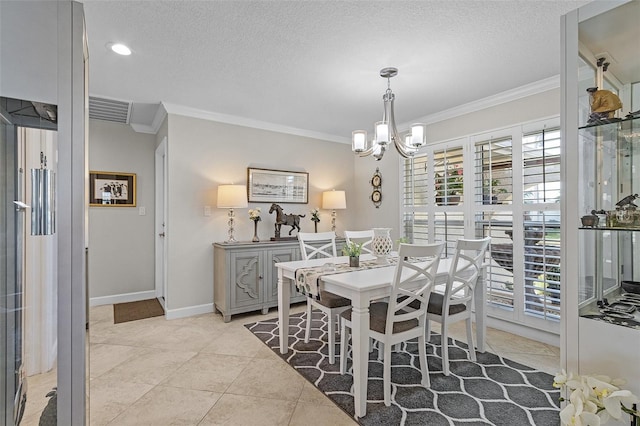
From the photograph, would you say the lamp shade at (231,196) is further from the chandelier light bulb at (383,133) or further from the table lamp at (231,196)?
the chandelier light bulb at (383,133)

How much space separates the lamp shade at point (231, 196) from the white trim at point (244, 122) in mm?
879

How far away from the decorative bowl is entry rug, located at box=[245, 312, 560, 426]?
1019mm

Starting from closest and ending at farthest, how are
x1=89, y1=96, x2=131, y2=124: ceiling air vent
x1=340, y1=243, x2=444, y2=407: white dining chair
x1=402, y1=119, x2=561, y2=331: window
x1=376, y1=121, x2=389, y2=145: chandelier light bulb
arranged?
x1=340, y1=243, x2=444, y2=407: white dining chair, x1=376, y1=121, x2=389, y2=145: chandelier light bulb, x1=402, y1=119, x2=561, y2=331: window, x1=89, y1=96, x2=131, y2=124: ceiling air vent

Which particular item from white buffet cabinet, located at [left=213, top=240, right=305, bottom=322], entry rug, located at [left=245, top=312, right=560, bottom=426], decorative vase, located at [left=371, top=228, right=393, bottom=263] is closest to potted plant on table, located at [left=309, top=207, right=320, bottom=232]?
white buffet cabinet, located at [left=213, top=240, right=305, bottom=322]

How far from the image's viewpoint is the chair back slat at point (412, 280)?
189 centimetres

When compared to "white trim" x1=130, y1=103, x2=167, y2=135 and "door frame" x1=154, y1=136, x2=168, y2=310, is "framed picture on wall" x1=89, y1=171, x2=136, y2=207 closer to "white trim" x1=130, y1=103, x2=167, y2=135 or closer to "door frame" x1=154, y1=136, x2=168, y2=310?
"door frame" x1=154, y1=136, x2=168, y2=310

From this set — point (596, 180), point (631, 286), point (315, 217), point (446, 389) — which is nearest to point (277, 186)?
point (315, 217)

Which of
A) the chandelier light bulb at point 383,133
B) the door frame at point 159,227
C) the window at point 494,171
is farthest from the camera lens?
the door frame at point 159,227

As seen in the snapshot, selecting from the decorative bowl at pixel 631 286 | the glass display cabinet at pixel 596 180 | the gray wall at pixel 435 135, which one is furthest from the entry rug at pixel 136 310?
the decorative bowl at pixel 631 286

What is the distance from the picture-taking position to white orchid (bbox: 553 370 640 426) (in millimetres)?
907

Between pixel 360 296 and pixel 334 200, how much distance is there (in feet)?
9.06

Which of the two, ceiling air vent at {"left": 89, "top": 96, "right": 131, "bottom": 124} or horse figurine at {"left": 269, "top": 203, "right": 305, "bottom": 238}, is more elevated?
ceiling air vent at {"left": 89, "top": 96, "right": 131, "bottom": 124}

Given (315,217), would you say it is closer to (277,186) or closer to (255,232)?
(277,186)

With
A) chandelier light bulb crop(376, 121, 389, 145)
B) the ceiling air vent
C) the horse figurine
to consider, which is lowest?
the horse figurine
